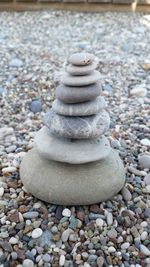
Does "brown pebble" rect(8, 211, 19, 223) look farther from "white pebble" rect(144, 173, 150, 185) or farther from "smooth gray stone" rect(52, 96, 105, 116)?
"white pebble" rect(144, 173, 150, 185)

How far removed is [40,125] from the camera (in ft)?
8.49

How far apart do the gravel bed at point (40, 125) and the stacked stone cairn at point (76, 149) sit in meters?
0.07

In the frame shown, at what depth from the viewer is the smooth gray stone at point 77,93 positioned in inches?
68.5

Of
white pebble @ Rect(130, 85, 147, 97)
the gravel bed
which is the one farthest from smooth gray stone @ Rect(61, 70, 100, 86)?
white pebble @ Rect(130, 85, 147, 97)

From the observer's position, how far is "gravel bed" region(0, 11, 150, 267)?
5.40 feet

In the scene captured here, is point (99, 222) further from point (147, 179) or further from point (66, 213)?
point (147, 179)

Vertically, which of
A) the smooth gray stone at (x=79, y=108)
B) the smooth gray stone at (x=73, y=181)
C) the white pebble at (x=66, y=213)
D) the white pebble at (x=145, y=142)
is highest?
the smooth gray stone at (x=79, y=108)

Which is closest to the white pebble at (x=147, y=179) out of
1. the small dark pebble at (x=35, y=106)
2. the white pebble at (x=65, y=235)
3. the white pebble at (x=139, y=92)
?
the white pebble at (x=65, y=235)

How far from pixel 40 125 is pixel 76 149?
83 cm

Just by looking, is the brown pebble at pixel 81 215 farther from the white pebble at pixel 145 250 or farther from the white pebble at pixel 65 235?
the white pebble at pixel 145 250

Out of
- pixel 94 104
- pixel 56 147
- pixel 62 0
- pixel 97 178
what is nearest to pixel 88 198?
pixel 97 178

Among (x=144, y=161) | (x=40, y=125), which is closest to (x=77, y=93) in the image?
(x=144, y=161)

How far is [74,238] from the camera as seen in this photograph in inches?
65.6

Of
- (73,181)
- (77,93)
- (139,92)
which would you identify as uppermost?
(77,93)
